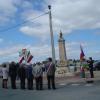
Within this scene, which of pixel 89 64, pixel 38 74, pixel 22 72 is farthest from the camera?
pixel 89 64

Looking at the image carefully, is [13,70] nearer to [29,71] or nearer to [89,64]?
[29,71]

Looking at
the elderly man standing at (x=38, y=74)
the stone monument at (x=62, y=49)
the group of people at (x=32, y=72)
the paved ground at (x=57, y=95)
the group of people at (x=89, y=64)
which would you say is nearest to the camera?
the paved ground at (x=57, y=95)

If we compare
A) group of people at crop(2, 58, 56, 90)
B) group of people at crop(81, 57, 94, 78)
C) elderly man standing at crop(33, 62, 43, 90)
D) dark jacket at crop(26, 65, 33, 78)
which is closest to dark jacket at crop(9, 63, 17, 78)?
group of people at crop(2, 58, 56, 90)

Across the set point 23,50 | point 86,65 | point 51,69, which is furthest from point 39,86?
point 86,65

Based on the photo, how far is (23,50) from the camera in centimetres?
2817

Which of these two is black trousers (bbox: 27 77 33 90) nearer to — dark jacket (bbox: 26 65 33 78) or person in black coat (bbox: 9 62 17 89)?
dark jacket (bbox: 26 65 33 78)

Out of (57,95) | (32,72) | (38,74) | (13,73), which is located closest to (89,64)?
(13,73)

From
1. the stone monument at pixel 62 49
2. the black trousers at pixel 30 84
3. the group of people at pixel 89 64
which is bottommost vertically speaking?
the black trousers at pixel 30 84

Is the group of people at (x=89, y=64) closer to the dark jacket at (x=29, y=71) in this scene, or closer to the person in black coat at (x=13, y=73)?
the person in black coat at (x=13, y=73)

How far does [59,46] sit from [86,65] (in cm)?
1772

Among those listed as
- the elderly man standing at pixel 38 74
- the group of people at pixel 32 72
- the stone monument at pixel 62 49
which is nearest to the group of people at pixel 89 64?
the group of people at pixel 32 72

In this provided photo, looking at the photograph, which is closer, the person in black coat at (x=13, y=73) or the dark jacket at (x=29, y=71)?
the dark jacket at (x=29, y=71)

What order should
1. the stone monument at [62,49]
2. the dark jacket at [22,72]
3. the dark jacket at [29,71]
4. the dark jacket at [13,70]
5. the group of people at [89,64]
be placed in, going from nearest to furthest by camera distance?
the dark jacket at [29,71] < the dark jacket at [22,72] < the dark jacket at [13,70] < the group of people at [89,64] < the stone monument at [62,49]

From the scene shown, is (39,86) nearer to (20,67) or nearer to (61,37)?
(20,67)
